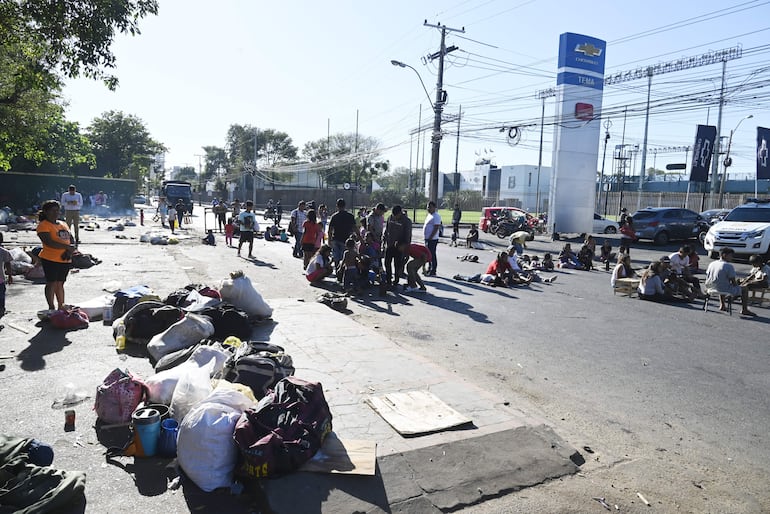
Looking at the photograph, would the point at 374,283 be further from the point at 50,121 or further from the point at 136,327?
the point at 50,121

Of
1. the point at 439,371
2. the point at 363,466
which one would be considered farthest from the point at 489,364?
the point at 363,466

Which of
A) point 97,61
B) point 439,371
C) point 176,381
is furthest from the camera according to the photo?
point 97,61

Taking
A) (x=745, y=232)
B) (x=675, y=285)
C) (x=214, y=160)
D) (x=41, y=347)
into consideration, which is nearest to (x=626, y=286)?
(x=675, y=285)

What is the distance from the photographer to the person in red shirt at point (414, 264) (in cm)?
1158

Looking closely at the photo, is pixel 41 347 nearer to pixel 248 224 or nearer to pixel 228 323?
pixel 228 323

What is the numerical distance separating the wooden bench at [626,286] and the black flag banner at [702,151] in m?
20.9

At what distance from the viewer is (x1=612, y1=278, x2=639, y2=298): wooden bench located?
11.9 metres

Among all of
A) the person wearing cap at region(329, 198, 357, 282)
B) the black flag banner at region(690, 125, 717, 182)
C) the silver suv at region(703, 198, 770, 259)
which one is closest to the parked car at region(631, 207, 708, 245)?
the black flag banner at region(690, 125, 717, 182)

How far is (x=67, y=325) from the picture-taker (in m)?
6.89

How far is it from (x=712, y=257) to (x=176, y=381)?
68.1 feet

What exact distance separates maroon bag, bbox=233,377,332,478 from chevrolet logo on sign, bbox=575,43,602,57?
29.1 meters

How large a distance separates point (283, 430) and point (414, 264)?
8.34m

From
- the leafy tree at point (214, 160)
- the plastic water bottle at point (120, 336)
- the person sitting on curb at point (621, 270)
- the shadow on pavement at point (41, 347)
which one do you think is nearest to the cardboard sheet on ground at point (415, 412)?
the plastic water bottle at point (120, 336)

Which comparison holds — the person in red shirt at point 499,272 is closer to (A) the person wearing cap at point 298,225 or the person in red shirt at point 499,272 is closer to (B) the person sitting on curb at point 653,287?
(B) the person sitting on curb at point 653,287
